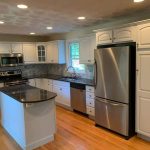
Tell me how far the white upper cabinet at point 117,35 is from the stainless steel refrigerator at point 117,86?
0.34 ft

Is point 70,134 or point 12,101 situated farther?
point 70,134

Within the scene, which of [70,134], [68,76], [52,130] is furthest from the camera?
[68,76]

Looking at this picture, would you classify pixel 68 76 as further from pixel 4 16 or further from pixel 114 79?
pixel 4 16

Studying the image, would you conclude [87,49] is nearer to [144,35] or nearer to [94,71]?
[94,71]

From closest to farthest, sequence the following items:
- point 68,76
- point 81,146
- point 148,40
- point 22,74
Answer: point 148,40
point 81,146
point 68,76
point 22,74

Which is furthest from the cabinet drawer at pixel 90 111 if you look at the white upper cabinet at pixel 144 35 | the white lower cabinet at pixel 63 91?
the white upper cabinet at pixel 144 35

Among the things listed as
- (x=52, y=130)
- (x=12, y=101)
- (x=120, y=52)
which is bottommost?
(x=52, y=130)

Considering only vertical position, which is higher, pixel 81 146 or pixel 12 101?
pixel 12 101

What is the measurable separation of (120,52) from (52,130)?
2.02m

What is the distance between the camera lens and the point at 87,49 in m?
4.49

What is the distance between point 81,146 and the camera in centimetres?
304

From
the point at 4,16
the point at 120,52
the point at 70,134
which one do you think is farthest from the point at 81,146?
the point at 4,16

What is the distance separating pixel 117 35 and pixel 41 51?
3.68 m

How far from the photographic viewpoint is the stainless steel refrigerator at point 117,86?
3086mm
